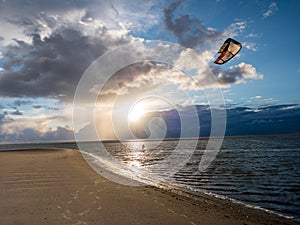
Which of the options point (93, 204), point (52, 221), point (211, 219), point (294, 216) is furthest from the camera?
point (294, 216)

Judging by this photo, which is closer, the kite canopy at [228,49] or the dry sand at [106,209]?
the dry sand at [106,209]

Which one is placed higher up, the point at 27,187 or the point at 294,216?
the point at 27,187

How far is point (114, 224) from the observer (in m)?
7.15

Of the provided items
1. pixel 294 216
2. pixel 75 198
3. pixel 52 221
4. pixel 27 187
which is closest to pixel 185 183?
pixel 294 216

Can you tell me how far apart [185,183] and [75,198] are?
9979 mm

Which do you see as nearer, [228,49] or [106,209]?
[106,209]

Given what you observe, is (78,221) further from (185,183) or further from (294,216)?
(185,183)

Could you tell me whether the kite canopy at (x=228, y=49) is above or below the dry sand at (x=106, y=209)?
above

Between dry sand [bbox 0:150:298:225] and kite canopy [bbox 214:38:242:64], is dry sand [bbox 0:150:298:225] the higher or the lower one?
the lower one

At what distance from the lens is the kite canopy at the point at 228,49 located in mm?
12070

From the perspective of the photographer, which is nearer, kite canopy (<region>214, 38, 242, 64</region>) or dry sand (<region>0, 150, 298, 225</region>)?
dry sand (<region>0, 150, 298, 225</region>)

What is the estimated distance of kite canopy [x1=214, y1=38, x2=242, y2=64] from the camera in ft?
39.6

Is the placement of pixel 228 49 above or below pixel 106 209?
above

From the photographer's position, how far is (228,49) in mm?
12188
